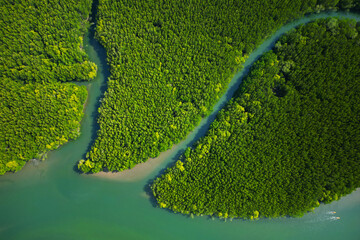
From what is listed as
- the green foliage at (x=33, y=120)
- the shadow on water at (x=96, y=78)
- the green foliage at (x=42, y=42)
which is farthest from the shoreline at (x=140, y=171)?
the green foliage at (x=42, y=42)

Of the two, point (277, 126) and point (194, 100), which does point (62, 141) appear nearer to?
point (194, 100)

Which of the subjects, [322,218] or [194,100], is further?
[194,100]

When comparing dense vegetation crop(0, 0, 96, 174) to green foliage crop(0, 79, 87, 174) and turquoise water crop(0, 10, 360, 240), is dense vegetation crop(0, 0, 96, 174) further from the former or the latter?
turquoise water crop(0, 10, 360, 240)

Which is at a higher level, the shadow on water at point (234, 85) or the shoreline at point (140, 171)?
the shadow on water at point (234, 85)

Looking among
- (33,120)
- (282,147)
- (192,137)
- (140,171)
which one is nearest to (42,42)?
(33,120)

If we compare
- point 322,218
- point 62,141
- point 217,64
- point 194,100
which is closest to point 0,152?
point 62,141

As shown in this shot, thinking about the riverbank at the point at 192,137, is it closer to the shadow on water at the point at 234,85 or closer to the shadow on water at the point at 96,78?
the shadow on water at the point at 234,85
